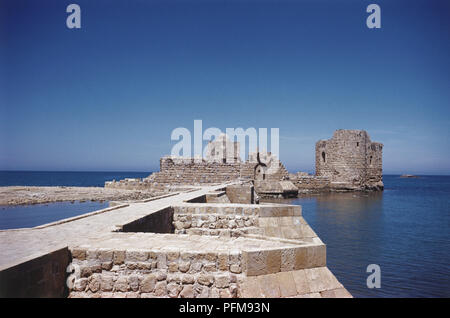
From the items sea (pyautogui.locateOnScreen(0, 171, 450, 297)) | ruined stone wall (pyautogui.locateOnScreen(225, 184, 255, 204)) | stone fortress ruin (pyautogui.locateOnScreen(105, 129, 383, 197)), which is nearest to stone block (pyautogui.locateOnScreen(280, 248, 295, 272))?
sea (pyautogui.locateOnScreen(0, 171, 450, 297))

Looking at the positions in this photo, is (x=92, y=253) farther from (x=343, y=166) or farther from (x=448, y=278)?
(x=343, y=166)

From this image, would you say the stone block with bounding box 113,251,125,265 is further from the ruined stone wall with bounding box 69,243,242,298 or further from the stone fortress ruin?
the stone fortress ruin

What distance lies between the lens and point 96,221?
6.14m

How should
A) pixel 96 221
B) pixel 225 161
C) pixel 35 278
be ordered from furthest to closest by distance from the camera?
pixel 225 161 < pixel 96 221 < pixel 35 278

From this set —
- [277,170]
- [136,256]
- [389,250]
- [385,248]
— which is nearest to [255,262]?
[136,256]

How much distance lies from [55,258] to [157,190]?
56.3 ft

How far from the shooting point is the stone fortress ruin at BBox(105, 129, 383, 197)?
20.0 m

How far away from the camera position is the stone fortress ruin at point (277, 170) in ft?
65.7

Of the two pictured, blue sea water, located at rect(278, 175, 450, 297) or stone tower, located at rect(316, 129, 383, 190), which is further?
stone tower, located at rect(316, 129, 383, 190)

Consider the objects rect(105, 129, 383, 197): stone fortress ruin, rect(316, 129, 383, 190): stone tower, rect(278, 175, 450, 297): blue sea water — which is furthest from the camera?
rect(316, 129, 383, 190): stone tower

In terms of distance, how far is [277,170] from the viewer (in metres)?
30.7

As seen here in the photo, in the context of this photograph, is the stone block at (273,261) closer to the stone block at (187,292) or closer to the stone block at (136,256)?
the stone block at (187,292)

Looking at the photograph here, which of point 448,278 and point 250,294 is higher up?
point 250,294
